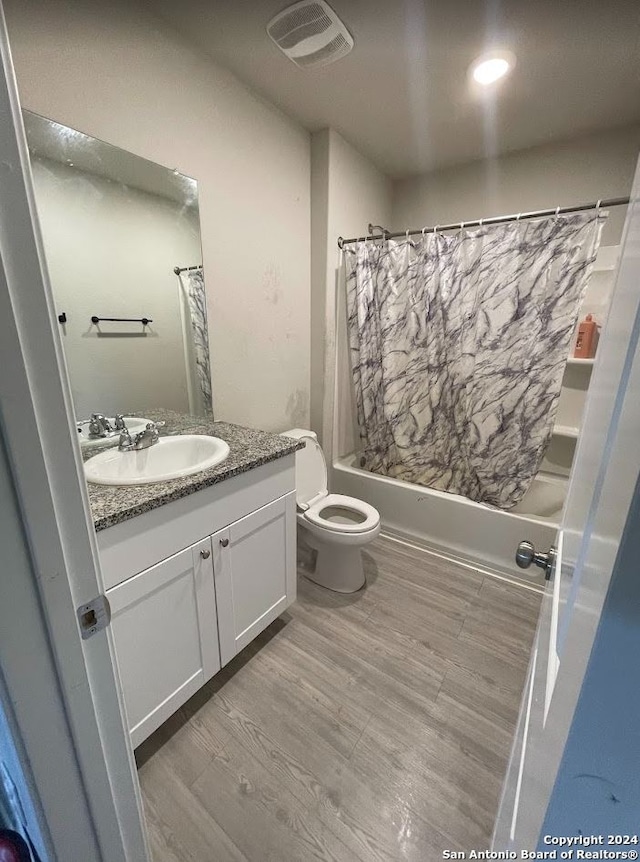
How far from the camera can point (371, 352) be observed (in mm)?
2289

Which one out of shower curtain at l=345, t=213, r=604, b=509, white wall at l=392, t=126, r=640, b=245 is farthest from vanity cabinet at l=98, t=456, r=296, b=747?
white wall at l=392, t=126, r=640, b=245

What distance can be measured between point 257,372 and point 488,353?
1.29 m

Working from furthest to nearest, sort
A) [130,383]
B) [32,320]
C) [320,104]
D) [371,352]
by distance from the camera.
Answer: [371,352] → [320,104] → [130,383] → [32,320]

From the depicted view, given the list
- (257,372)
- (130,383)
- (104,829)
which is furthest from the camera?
(257,372)

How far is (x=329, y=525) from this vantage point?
1.72m

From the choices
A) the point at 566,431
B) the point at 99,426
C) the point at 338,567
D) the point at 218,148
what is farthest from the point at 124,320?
the point at 566,431

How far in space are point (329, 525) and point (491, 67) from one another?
2141mm

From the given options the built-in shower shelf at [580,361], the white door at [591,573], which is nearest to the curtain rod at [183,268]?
the white door at [591,573]

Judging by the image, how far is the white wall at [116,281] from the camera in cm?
117

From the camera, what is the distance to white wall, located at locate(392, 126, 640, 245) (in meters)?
1.93

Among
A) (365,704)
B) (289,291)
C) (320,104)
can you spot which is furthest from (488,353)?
(365,704)

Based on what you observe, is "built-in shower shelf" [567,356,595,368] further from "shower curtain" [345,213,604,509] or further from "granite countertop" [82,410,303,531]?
"granite countertop" [82,410,303,531]

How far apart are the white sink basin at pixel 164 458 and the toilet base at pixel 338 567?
767 millimetres

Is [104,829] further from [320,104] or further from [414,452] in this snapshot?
[320,104]
